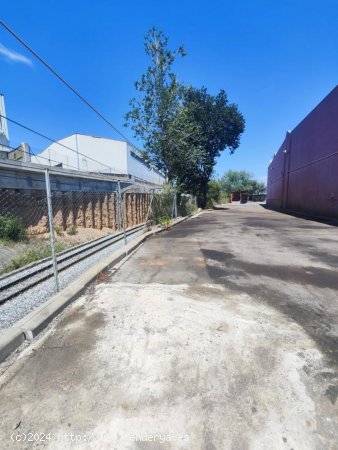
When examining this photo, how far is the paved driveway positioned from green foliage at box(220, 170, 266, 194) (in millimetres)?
77047

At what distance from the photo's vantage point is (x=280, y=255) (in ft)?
21.6

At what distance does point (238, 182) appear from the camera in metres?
79.1

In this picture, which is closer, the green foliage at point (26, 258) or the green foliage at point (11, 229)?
the green foliage at point (26, 258)

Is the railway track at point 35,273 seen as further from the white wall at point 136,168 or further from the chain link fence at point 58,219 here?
the white wall at point 136,168

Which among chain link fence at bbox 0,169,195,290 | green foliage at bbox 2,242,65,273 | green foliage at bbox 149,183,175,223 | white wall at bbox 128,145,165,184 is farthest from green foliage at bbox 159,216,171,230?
white wall at bbox 128,145,165,184

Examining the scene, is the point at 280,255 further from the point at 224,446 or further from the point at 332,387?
the point at 224,446

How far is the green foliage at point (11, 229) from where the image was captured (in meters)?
7.79

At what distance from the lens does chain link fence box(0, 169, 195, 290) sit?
24.3ft

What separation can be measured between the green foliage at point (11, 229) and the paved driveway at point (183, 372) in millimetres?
5427

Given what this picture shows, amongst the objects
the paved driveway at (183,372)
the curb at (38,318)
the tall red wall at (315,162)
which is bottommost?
the paved driveway at (183,372)

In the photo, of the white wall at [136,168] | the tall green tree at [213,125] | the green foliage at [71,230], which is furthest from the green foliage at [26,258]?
the white wall at [136,168]

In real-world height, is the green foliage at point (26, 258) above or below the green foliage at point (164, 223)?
below

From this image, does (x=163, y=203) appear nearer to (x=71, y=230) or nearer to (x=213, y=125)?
(x=71, y=230)

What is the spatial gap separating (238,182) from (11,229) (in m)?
77.6
